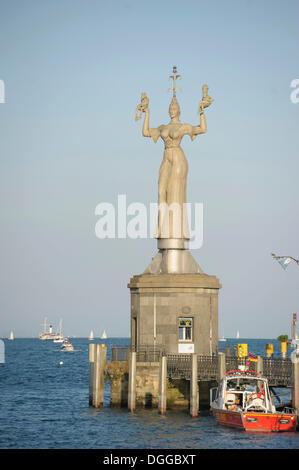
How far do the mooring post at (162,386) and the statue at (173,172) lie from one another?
9507mm

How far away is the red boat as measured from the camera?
48688 millimetres

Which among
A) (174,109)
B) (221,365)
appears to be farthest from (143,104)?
(221,365)

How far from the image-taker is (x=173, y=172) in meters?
60.2

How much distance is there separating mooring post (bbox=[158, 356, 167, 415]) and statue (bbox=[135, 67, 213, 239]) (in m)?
9.51

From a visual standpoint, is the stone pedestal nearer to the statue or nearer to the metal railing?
the metal railing

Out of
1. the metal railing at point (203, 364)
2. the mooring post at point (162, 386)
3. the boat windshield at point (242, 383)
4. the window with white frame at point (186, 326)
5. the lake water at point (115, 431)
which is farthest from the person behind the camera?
the window with white frame at point (186, 326)

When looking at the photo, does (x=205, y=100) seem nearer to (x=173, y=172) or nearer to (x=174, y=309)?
(x=173, y=172)

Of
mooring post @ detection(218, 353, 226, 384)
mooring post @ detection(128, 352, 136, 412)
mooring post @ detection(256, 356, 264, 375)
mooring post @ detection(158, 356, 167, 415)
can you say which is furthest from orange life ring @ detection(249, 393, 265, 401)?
mooring post @ detection(128, 352, 136, 412)

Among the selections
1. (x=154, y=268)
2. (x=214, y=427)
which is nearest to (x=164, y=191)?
(x=154, y=268)

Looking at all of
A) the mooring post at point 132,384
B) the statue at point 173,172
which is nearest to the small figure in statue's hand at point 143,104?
the statue at point 173,172

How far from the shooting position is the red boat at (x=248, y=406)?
1917 inches

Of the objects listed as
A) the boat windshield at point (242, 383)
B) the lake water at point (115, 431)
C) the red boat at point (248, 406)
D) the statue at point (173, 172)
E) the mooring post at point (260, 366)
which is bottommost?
the lake water at point (115, 431)

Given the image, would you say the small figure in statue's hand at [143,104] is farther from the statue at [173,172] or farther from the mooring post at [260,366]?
the mooring post at [260,366]
